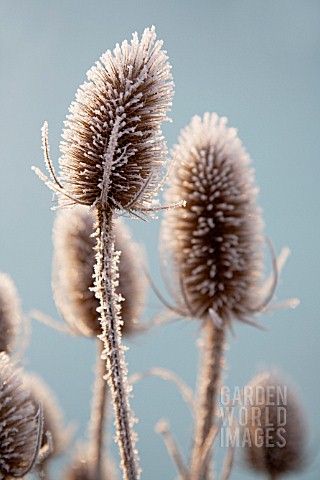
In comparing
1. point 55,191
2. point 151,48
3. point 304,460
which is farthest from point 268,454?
point 151,48

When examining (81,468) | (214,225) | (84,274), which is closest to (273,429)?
(81,468)

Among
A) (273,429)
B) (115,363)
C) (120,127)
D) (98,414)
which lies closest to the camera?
(115,363)

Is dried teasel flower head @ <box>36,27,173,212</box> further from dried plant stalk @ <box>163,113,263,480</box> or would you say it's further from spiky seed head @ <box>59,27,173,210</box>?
dried plant stalk @ <box>163,113,263,480</box>

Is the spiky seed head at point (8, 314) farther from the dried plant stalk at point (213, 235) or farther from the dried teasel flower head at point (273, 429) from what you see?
the dried teasel flower head at point (273, 429)

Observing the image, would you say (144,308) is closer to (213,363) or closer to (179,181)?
(213,363)

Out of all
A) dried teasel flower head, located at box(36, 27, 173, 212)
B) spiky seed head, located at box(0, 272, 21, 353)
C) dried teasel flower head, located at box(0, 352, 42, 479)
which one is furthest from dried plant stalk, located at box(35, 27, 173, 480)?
spiky seed head, located at box(0, 272, 21, 353)

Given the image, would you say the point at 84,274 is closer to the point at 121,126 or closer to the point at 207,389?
the point at 207,389
